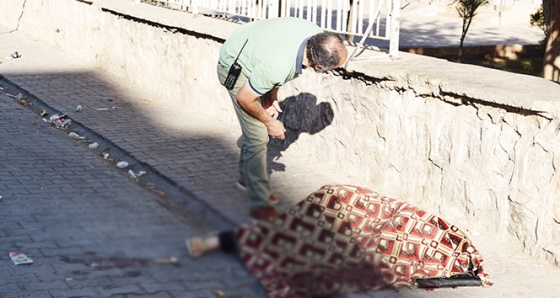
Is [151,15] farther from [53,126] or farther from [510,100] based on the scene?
[510,100]

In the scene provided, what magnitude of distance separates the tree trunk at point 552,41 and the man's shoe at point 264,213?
6581 mm

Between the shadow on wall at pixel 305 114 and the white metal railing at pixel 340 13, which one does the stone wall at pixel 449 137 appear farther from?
the white metal railing at pixel 340 13

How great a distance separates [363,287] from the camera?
149 cm

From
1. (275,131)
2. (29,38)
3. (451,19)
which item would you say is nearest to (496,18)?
(451,19)

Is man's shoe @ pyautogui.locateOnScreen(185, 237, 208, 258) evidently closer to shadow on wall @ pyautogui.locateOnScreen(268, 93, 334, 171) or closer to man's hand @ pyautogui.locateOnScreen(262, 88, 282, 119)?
man's hand @ pyautogui.locateOnScreen(262, 88, 282, 119)

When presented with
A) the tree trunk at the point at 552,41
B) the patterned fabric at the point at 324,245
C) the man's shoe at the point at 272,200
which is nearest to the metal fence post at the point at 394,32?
the tree trunk at the point at 552,41

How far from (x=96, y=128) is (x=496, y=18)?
1362 centimetres

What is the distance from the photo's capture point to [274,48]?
2.32 m

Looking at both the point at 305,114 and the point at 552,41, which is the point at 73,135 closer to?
the point at 305,114

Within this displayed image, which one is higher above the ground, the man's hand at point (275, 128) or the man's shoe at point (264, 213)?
the man's shoe at point (264, 213)

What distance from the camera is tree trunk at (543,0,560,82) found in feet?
24.9

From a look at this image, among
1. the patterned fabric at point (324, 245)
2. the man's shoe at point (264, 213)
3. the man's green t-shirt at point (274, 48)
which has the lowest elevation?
the patterned fabric at point (324, 245)

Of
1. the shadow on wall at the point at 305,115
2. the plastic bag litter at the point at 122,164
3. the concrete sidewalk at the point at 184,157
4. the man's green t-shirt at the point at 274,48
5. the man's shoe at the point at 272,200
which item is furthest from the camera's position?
the shadow on wall at the point at 305,115

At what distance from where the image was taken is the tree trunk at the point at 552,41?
758 centimetres
